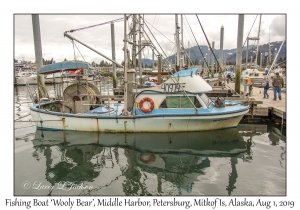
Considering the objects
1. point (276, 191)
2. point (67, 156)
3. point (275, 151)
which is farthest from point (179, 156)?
point (67, 156)

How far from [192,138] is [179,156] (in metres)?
1.55

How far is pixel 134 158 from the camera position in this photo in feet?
22.9

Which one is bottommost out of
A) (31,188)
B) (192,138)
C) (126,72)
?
(31,188)

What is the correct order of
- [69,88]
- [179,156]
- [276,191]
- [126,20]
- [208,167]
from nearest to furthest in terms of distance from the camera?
1. [276,191]
2. [208,167]
3. [179,156]
4. [126,20]
5. [69,88]

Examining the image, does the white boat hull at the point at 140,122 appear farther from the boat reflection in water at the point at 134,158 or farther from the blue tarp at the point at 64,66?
the blue tarp at the point at 64,66

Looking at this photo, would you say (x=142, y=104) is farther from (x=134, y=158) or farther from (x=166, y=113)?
(x=134, y=158)

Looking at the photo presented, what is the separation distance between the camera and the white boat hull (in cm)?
838

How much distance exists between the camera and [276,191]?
498 cm

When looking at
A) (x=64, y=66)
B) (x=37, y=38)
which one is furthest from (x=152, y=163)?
(x=37, y=38)

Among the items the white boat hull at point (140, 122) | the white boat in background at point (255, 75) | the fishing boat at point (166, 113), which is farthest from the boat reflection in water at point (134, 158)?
the white boat in background at point (255, 75)

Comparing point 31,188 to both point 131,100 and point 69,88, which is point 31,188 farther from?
point 69,88

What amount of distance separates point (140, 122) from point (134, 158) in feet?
6.31

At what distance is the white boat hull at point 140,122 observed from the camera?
8.38m

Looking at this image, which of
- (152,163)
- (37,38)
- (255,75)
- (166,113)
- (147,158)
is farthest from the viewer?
(255,75)
